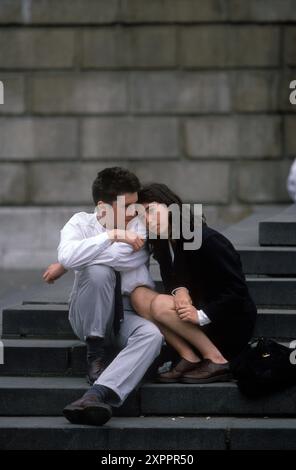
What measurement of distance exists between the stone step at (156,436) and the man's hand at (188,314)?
536mm

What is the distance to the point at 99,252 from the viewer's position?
6918 mm

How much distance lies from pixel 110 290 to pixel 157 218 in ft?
1.53

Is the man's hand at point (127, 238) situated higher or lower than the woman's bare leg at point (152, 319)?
higher

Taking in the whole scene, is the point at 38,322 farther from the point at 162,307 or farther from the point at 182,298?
the point at 182,298

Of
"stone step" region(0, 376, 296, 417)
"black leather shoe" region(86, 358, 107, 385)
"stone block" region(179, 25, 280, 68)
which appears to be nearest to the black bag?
"stone step" region(0, 376, 296, 417)

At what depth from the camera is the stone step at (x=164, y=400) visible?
269 inches

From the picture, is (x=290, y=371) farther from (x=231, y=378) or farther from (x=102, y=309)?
(x=102, y=309)

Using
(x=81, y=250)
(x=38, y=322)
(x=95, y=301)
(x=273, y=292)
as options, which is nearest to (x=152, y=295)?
(x=95, y=301)

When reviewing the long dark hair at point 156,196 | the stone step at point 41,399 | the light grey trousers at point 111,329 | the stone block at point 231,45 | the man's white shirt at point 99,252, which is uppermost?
the stone block at point 231,45

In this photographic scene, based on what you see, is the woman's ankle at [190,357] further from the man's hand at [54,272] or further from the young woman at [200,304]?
the man's hand at [54,272]

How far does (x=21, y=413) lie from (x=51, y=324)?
78cm

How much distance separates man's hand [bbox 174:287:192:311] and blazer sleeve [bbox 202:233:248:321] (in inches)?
4.2

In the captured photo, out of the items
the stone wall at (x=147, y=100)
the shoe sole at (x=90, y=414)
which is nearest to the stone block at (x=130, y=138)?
the stone wall at (x=147, y=100)

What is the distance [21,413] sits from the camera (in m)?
7.03
